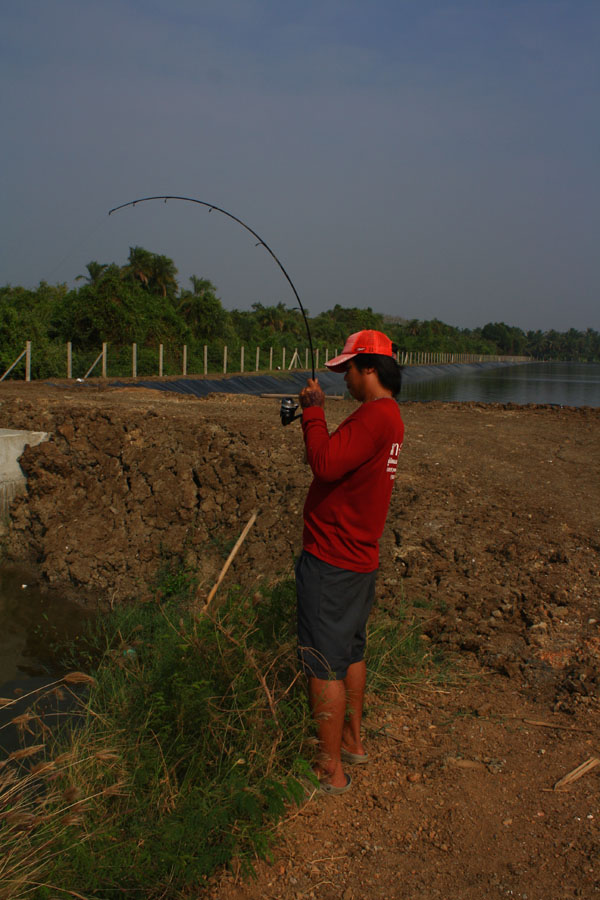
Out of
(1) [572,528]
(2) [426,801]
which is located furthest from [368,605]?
(1) [572,528]

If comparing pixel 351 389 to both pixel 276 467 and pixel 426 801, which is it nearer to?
pixel 426 801

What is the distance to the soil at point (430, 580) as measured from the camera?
269 cm

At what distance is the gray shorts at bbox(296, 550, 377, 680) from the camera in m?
2.91

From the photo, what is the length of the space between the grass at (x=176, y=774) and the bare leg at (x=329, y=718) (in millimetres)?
97

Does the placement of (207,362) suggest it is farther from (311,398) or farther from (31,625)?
(311,398)

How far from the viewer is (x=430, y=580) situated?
17.4 ft

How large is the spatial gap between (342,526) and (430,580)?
2.63 m

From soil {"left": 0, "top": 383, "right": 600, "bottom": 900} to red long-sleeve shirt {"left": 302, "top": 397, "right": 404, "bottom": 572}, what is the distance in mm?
1098

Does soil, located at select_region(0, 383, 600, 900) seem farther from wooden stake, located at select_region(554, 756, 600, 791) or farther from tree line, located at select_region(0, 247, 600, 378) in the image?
tree line, located at select_region(0, 247, 600, 378)

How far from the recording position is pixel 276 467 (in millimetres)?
8062

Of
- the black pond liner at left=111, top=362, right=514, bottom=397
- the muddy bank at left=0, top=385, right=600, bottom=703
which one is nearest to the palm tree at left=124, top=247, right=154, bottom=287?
the black pond liner at left=111, top=362, right=514, bottom=397

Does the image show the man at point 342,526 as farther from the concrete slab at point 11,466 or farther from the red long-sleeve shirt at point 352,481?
the concrete slab at point 11,466

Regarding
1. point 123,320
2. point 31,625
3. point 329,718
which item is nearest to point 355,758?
point 329,718

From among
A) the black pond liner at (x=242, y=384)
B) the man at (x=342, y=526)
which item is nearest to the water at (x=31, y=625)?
the man at (x=342, y=526)
